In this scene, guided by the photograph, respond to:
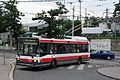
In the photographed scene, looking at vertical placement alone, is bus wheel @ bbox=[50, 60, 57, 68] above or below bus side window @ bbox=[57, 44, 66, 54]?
below

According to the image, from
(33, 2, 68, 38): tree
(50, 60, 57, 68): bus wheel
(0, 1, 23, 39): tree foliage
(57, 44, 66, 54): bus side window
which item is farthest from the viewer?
(0, 1, 23, 39): tree foliage

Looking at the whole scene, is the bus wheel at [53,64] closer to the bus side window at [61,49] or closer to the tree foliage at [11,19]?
the bus side window at [61,49]

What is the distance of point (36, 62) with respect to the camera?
23703 mm

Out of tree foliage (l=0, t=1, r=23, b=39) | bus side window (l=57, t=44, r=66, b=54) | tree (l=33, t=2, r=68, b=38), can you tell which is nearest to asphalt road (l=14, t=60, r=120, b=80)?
bus side window (l=57, t=44, r=66, b=54)

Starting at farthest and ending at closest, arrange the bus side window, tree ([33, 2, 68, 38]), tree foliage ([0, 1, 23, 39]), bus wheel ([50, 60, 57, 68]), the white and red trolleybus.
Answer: tree foliage ([0, 1, 23, 39]) → tree ([33, 2, 68, 38]) → the bus side window → bus wheel ([50, 60, 57, 68]) → the white and red trolleybus

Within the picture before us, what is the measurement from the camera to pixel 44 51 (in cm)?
2464

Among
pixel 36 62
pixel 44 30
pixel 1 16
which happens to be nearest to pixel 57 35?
pixel 44 30

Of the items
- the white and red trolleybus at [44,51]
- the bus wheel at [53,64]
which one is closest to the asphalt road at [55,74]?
the bus wheel at [53,64]

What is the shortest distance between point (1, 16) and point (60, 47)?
158 feet

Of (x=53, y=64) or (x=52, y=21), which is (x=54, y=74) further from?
(x=52, y=21)

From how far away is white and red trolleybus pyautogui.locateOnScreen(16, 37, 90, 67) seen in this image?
78.5ft

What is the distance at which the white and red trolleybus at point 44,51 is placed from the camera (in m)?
23.9

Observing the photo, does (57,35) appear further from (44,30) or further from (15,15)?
(15,15)

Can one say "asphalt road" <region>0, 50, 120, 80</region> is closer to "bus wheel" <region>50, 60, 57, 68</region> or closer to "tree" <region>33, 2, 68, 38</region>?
"bus wheel" <region>50, 60, 57, 68</region>
